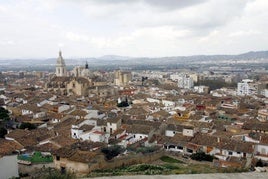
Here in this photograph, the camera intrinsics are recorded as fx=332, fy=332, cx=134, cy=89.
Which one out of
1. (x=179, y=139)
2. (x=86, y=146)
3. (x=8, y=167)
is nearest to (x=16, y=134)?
(x=86, y=146)

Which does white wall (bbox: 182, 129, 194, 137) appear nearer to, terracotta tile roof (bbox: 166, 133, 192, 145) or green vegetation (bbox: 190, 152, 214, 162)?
terracotta tile roof (bbox: 166, 133, 192, 145)

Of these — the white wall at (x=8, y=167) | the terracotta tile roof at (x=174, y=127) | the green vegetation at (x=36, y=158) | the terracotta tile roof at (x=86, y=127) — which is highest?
the white wall at (x=8, y=167)

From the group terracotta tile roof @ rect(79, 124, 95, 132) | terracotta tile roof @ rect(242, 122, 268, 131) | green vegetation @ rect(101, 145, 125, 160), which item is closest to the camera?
green vegetation @ rect(101, 145, 125, 160)

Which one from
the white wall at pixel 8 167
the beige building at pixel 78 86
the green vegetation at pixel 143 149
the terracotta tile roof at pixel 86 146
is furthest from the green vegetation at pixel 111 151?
the beige building at pixel 78 86

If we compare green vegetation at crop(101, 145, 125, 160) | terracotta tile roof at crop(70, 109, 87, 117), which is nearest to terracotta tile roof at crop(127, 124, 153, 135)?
green vegetation at crop(101, 145, 125, 160)

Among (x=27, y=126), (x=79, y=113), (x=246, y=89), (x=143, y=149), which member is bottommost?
(x=246, y=89)

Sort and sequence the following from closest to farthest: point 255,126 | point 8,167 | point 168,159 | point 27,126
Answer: point 8,167 < point 168,159 < point 27,126 < point 255,126

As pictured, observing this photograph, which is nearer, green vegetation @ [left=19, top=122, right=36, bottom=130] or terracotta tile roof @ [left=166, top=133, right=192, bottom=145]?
terracotta tile roof @ [left=166, top=133, right=192, bottom=145]

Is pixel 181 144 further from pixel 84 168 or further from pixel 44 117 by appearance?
pixel 44 117

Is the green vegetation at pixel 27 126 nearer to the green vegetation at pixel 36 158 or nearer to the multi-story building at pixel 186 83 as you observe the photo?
the green vegetation at pixel 36 158

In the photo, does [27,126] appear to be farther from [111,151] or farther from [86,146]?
[111,151]

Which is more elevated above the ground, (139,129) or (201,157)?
(139,129)
